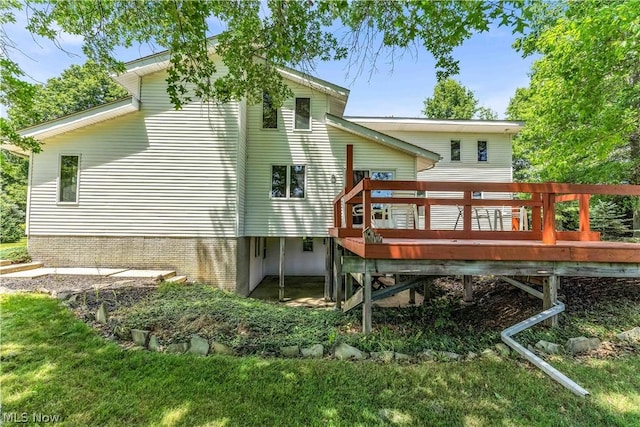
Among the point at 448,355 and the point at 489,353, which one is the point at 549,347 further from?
the point at 448,355

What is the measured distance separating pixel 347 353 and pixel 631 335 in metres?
3.76

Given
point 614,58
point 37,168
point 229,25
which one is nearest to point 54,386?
point 229,25

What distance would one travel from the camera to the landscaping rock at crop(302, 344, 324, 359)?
383 centimetres

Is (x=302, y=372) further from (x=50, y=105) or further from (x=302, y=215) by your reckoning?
(x=50, y=105)

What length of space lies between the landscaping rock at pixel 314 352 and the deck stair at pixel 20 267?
8386 millimetres

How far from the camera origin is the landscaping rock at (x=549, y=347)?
372 cm

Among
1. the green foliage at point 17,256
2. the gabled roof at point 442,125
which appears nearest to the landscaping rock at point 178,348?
the green foliage at point 17,256

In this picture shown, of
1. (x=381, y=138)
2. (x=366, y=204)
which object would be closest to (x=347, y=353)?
(x=366, y=204)

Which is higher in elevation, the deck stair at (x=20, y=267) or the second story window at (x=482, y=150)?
the second story window at (x=482, y=150)

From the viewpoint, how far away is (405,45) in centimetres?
445

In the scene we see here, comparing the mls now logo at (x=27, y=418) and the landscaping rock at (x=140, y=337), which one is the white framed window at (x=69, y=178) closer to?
the landscaping rock at (x=140, y=337)

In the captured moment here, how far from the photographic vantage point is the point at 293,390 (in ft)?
10.2

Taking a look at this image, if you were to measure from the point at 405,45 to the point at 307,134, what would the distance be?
5781mm

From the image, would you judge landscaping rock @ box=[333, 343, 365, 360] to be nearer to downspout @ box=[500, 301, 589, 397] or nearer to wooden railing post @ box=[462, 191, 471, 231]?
downspout @ box=[500, 301, 589, 397]
